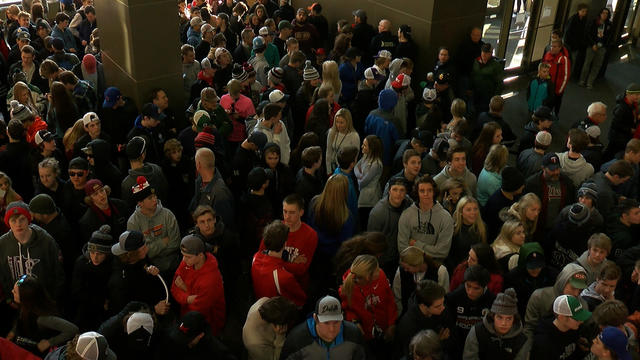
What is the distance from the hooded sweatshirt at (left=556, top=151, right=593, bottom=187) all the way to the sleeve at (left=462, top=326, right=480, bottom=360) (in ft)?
9.92

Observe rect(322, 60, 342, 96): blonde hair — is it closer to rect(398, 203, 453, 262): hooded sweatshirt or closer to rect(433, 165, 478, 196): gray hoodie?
rect(433, 165, 478, 196): gray hoodie

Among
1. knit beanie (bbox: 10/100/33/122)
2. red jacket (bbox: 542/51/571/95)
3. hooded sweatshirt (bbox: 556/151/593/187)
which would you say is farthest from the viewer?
red jacket (bbox: 542/51/571/95)

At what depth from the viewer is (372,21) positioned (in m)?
12.2

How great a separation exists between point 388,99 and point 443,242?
8.92ft

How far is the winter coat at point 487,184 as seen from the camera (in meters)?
6.57

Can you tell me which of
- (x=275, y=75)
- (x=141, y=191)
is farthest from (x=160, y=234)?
(x=275, y=75)

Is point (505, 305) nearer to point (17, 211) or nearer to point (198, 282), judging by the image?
point (198, 282)

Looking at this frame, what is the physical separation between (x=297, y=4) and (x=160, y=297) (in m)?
10.0

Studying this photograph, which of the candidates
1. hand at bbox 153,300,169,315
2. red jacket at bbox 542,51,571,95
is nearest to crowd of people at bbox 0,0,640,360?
hand at bbox 153,300,169,315

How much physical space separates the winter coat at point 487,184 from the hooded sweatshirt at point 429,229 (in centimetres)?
114

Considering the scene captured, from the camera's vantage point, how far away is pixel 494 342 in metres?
4.58

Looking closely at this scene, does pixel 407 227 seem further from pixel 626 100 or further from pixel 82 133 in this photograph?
pixel 626 100

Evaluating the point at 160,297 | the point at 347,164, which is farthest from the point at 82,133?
the point at 347,164

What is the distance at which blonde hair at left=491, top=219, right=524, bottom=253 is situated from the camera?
18.1 ft
